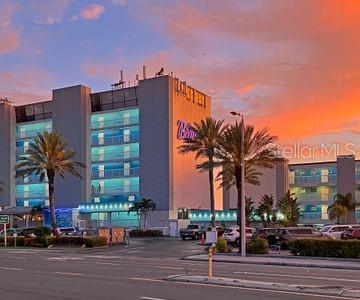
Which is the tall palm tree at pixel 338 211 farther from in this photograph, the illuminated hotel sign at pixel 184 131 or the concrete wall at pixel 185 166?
the illuminated hotel sign at pixel 184 131

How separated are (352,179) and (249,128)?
2160 inches

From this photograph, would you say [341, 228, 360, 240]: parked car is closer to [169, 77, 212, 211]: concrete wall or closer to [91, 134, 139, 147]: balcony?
[169, 77, 212, 211]: concrete wall

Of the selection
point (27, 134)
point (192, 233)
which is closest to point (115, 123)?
point (27, 134)

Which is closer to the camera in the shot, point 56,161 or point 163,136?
point 56,161

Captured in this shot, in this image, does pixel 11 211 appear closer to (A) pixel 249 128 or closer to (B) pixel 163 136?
(B) pixel 163 136

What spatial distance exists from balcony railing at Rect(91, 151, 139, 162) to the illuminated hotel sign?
780cm

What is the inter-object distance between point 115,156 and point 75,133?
25.8ft

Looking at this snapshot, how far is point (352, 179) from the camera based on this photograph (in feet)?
318

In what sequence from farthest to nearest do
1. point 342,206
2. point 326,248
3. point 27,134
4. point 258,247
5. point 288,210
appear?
1. point 27,134
2. point 342,206
3. point 288,210
4. point 258,247
5. point 326,248


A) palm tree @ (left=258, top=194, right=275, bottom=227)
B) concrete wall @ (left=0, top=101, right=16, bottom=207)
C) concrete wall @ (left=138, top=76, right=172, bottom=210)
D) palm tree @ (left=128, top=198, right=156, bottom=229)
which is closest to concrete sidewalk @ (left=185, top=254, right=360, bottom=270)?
palm tree @ (left=128, top=198, right=156, bottom=229)

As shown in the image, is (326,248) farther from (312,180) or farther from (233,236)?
(312,180)

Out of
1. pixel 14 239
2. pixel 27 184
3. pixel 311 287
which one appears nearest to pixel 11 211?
pixel 27 184

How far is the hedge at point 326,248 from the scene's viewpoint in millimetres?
31953

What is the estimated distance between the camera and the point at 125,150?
93.1m
